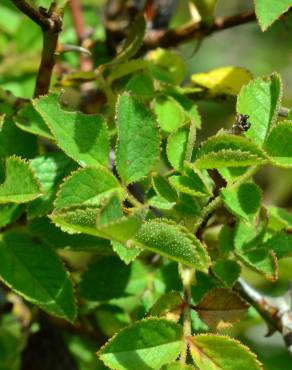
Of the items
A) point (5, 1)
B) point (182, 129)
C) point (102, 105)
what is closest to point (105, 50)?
point (102, 105)

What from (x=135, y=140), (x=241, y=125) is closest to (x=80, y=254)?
(x=135, y=140)

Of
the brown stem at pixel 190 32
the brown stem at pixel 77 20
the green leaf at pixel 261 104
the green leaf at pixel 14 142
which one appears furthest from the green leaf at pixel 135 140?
the brown stem at pixel 77 20

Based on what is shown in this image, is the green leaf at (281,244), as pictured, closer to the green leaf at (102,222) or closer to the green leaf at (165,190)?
the green leaf at (165,190)

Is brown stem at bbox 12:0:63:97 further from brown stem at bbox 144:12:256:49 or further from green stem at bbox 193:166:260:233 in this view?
brown stem at bbox 144:12:256:49

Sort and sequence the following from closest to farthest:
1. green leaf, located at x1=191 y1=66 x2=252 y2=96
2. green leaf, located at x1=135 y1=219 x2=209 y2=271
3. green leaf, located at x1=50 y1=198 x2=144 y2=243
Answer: green leaf, located at x1=50 y1=198 x2=144 y2=243 < green leaf, located at x1=135 y1=219 x2=209 y2=271 < green leaf, located at x1=191 y1=66 x2=252 y2=96

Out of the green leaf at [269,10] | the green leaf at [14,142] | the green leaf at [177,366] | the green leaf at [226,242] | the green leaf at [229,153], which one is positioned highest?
the green leaf at [269,10]

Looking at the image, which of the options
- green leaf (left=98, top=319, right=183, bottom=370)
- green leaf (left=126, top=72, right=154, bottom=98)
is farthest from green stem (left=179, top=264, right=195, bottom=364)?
green leaf (left=126, top=72, right=154, bottom=98)
